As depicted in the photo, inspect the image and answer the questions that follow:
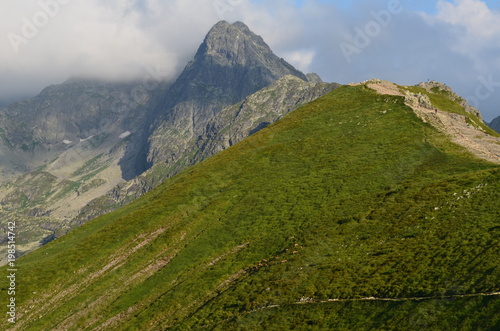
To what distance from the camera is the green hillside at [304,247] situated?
121ft

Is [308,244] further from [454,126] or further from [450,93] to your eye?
[450,93]

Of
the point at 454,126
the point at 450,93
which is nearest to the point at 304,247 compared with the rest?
the point at 454,126

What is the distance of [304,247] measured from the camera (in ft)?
174

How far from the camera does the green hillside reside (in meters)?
37.0

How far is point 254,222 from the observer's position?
217 ft

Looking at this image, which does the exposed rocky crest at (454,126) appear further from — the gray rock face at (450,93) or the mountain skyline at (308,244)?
the gray rock face at (450,93)

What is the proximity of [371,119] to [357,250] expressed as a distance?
183 feet

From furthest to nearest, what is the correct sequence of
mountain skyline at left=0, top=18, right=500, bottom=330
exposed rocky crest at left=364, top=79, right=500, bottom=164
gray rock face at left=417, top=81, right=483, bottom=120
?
gray rock face at left=417, top=81, right=483, bottom=120, exposed rocky crest at left=364, top=79, right=500, bottom=164, mountain skyline at left=0, top=18, right=500, bottom=330

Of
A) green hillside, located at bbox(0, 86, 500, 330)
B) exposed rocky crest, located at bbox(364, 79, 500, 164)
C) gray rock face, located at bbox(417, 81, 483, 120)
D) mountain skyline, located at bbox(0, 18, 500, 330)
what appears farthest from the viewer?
gray rock face, located at bbox(417, 81, 483, 120)

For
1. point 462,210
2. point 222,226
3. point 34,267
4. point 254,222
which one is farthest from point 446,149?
point 34,267

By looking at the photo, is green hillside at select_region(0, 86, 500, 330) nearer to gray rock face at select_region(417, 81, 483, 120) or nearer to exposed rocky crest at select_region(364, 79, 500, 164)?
exposed rocky crest at select_region(364, 79, 500, 164)

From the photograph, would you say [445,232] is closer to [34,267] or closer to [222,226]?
[222,226]

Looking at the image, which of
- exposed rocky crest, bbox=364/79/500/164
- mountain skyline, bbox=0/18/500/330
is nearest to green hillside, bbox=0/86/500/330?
mountain skyline, bbox=0/18/500/330

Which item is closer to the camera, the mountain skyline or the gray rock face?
the mountain skyline
